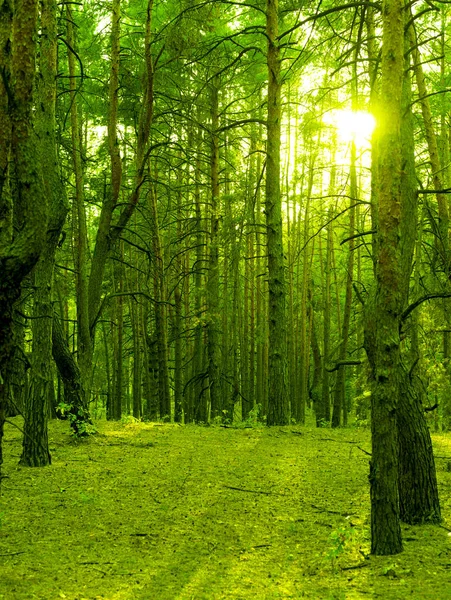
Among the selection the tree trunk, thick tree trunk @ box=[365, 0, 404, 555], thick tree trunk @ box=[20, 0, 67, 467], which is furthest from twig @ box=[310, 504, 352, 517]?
the tree trunk

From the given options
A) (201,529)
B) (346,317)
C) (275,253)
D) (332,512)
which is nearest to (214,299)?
(275,253)

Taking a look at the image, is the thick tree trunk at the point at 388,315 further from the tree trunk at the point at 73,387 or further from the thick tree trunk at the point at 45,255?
the tree trunk at the point at 73,387

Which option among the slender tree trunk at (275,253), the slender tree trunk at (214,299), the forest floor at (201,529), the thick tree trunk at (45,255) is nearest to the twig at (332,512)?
the forest floor at (201,529)

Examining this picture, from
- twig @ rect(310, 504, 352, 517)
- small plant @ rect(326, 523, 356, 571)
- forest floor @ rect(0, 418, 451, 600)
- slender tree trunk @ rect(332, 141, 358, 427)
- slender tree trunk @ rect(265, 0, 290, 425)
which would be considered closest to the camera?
forest floor @ rect(0, 418, 451, 600)

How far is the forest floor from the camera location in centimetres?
453

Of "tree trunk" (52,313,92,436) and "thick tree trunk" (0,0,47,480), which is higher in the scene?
"thick tree trunk" (0,0,47,480)

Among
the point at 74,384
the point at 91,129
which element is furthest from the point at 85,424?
the point at 91,129

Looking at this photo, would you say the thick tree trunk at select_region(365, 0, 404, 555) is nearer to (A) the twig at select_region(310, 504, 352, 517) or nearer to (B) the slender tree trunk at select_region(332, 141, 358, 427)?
(A) the twig at select_region(310, 504, 352, 517)

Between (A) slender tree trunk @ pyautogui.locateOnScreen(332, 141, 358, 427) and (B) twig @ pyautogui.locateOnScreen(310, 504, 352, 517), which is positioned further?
(A) slender tree trunk @ pyautogui.locateOnScreen(332, 141, 358, 427)

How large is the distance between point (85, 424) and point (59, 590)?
598cm

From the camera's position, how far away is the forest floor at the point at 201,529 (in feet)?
14.9

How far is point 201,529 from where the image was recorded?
6062 mm

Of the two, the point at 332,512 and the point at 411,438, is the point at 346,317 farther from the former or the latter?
the point at 411,438

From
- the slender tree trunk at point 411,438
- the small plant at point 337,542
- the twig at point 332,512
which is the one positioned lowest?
the twig at point 332,512
